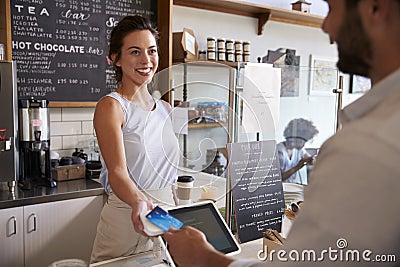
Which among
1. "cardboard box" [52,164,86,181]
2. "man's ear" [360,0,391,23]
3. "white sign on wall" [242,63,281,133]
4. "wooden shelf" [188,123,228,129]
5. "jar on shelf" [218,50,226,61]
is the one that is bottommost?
"cardboard box" [52,164,86,181]

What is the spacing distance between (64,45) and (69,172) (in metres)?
0.80

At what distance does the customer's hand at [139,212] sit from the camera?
1.08 meters

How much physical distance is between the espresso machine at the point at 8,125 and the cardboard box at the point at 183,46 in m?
1.11

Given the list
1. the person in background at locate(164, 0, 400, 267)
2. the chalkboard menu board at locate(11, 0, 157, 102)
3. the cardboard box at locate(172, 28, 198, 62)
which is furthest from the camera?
the cardboard box at locate(172, 28, 198, 62)

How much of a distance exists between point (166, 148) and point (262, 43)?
2.47 metres

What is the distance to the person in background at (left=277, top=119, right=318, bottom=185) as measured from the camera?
294 cm

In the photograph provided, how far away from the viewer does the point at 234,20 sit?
346 cm

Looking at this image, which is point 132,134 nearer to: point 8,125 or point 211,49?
point 8,125

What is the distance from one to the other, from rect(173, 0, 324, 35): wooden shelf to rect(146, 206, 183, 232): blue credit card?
7.71 ft

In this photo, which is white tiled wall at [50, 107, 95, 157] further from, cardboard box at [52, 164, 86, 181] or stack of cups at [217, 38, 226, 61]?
stack of cups at [217, 38, 226, 61]

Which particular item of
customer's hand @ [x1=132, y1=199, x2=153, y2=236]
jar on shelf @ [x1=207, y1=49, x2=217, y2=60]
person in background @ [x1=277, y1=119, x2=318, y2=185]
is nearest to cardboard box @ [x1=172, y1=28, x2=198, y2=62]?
jar on shelf @ [x1=207, y1=49, x2=217, y2=60]

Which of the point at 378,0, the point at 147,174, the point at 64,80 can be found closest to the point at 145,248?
the point at 147,174

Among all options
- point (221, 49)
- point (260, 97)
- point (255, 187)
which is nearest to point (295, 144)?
point (221, 49)

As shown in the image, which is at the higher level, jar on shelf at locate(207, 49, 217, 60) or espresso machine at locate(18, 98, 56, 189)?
jar on shelf at locate(207, 49, 217, 60)
